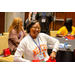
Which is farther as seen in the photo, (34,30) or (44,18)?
(44,18)

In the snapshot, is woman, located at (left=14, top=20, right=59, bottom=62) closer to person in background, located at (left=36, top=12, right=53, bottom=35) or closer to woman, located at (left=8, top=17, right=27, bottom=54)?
woman, located at (left=8, top=17, right=27, bottom=54)

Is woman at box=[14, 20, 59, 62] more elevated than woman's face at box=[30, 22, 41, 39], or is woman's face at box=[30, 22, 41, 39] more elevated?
woman's face at box=[30, 22, 41, 39]

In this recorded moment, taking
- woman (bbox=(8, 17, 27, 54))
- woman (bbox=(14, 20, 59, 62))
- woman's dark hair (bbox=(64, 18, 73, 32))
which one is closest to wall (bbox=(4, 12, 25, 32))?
woman's dark hair (bbox=(64, 18, 73, 32))

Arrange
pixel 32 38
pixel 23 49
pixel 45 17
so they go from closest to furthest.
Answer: pixel 23 49
pixel 32 38
pixel 45 17

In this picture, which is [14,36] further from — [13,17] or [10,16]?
[10,16]

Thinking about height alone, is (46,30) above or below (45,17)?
below

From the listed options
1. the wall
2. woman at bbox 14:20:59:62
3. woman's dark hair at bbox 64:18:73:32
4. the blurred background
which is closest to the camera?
woman at bbox 14:20:59:62

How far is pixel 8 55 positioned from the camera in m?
2.57

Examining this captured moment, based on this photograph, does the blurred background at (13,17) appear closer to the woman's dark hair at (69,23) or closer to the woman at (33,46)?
the woman's dark hair at (69,23)

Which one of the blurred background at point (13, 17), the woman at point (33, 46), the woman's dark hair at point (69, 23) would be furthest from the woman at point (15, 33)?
the blurred background at point (13, 17)

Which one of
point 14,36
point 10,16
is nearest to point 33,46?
point 14,36

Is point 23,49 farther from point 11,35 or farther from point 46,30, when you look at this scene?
point 46,30
